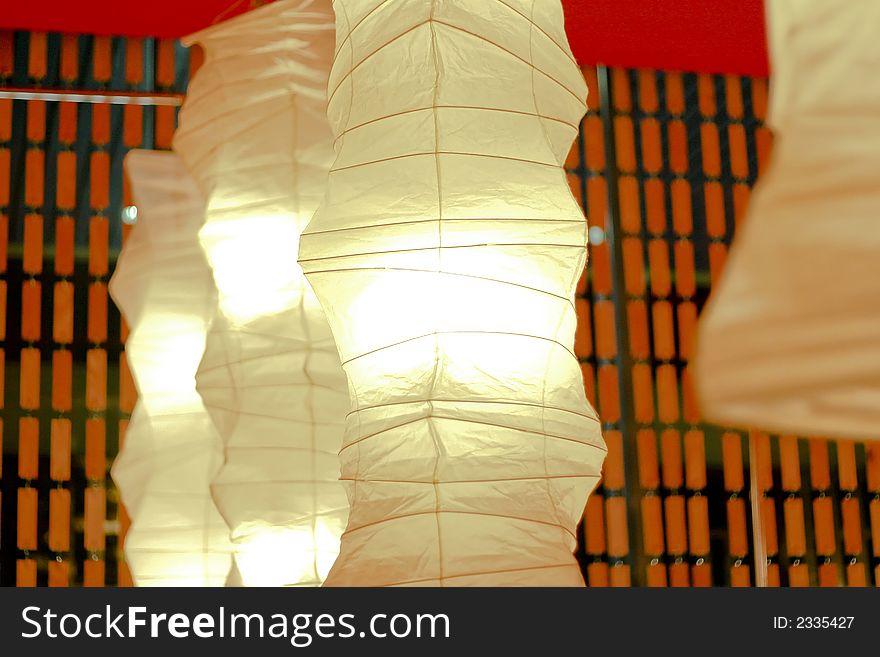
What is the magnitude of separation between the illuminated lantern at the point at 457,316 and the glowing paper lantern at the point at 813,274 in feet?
4.13

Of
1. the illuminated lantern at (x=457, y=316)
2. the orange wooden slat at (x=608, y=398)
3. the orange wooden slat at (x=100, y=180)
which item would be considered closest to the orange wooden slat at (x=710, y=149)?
the orange wooden slat at (x=608, y=398)

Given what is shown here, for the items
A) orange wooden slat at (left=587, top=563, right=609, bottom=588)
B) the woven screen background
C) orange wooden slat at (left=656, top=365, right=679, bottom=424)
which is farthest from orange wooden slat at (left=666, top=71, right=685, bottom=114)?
orange wooden slat at (left=587, top=563, right=609, bottom=588)

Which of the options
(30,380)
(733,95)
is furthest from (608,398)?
(30,380)

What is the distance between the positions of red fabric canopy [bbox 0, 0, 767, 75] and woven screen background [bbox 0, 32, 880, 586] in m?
0.12

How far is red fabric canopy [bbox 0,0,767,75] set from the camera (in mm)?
5535

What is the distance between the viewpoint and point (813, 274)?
689mm

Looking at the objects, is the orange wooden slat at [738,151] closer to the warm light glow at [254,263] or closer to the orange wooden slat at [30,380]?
the orange wooden slat at [30,380]

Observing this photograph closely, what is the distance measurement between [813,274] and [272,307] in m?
2.45

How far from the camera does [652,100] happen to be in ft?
19.9

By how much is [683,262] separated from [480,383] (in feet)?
13.1

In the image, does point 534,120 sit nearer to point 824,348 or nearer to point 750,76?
Result: point 824,348

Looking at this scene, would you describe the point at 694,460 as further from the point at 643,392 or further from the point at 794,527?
the point at 794,527
